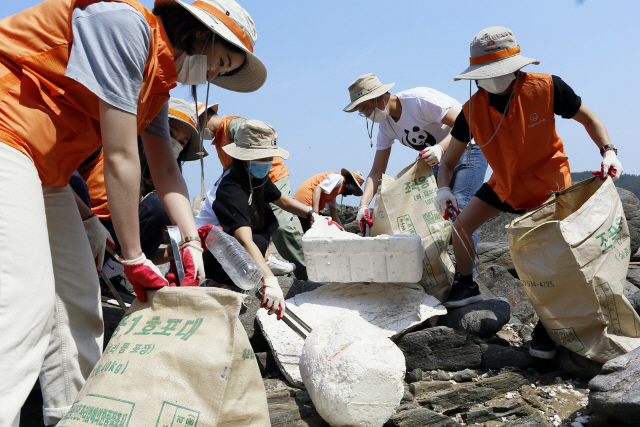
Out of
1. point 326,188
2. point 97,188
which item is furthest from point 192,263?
point 326,188

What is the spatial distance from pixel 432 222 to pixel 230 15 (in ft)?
7.64

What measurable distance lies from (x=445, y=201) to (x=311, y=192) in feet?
8.95

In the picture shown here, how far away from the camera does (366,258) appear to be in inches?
135

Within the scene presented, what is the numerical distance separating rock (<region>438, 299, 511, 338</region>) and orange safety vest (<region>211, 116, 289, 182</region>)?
6.91ft

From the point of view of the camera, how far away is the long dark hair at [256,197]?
3.61 m

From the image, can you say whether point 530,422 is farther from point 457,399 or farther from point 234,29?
point 234,29

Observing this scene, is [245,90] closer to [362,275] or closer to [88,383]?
[88,383]

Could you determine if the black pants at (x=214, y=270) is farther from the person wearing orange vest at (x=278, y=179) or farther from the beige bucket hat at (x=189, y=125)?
the person wearing orange vest at (x=278, y=179)

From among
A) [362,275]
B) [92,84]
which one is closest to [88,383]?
[92,84]

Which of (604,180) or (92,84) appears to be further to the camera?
(604,180)

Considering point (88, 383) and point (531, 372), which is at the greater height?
point (88, 383)

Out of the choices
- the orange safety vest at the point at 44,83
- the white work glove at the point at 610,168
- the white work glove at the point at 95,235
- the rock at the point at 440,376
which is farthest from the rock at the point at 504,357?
the orange safety vest at the point at 44,83

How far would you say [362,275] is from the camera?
3.46 metres

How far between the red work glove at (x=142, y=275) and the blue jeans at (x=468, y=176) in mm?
2598
